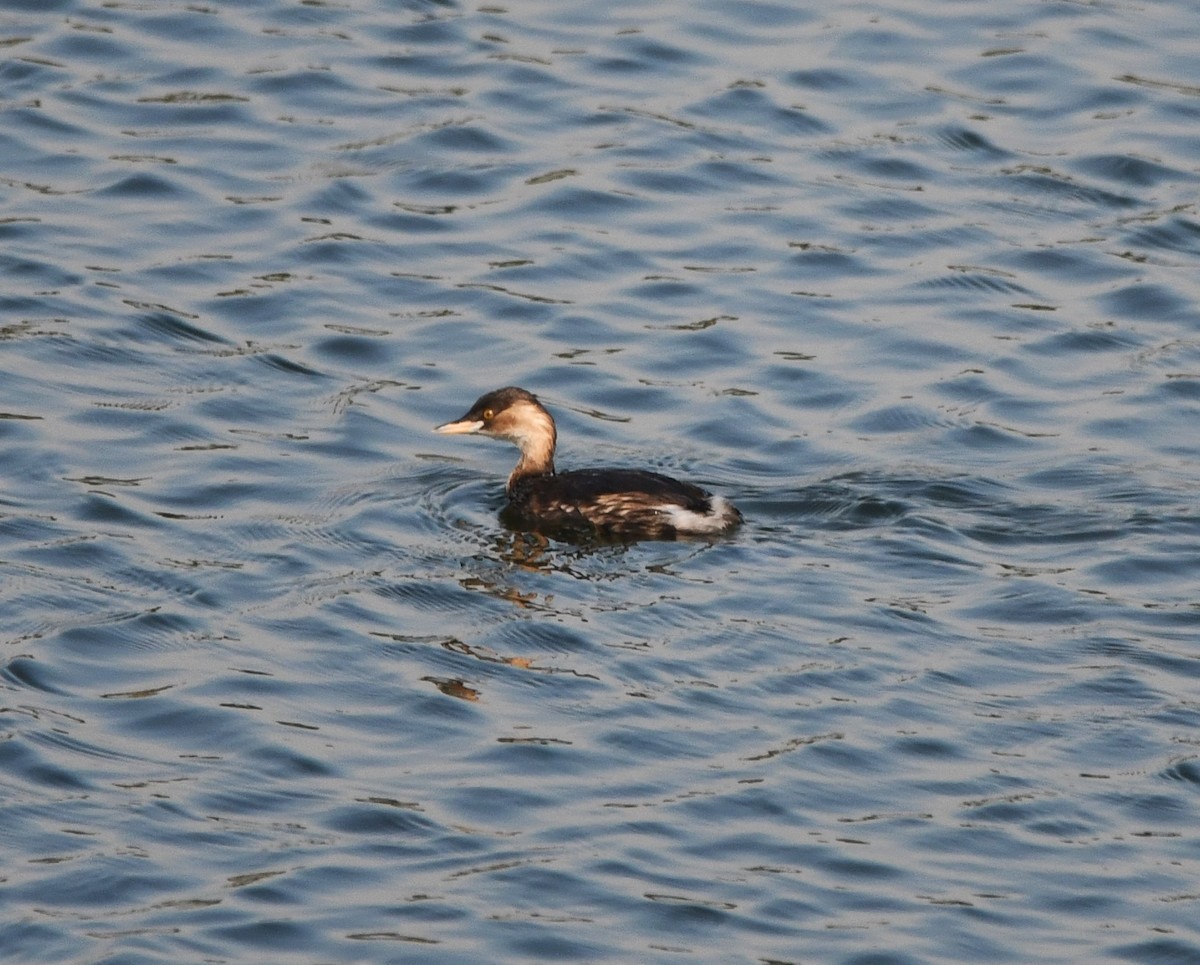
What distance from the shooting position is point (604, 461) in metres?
11.3

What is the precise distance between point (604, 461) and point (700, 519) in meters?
1.30

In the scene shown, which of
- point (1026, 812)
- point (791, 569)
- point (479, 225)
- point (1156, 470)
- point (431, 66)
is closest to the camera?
point (1026, 812)

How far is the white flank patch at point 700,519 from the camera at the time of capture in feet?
33.1

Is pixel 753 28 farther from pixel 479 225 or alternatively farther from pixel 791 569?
pixel 791 569

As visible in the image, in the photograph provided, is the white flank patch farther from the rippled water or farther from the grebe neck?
the grebe neck

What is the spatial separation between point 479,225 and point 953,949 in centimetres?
769

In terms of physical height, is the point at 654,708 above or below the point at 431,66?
below

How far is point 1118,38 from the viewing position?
642 inches

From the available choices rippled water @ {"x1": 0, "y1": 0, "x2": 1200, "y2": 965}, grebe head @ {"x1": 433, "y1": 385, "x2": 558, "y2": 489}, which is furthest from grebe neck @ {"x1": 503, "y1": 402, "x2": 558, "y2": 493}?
rippled water @ {"x1": 0, "y1": 0, "x2": 1200, "y2": 965}

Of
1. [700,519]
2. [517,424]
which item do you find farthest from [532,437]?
[700,519]

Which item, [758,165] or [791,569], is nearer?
[791,569]

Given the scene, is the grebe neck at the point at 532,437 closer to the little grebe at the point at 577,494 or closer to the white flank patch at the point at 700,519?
the little grebe at the point at 577,494

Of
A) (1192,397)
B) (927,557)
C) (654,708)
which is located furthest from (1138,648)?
(1192,397)

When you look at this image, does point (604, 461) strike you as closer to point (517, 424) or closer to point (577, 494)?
point (517, 424)
